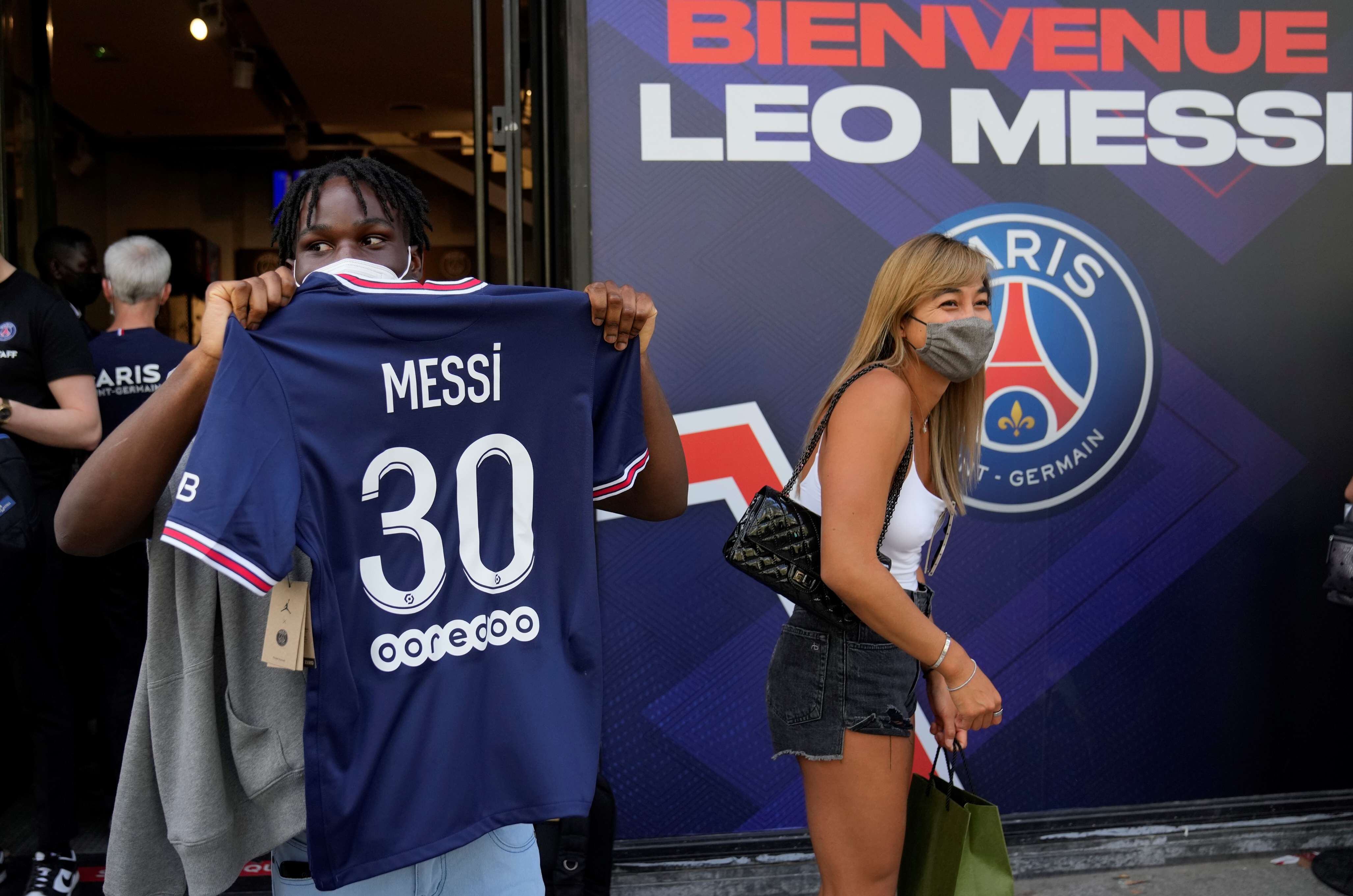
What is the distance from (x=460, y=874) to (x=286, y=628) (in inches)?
17.5

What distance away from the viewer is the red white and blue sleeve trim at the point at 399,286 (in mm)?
1377

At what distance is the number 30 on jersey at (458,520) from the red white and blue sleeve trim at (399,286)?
0.69 ft

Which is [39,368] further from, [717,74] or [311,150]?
[311,150]

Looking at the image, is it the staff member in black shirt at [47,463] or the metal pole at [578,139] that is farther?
the metal pole at [578,139]

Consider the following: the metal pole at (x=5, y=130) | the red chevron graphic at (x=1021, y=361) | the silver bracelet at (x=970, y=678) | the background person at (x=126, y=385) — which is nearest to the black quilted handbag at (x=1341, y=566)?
the red chevron graphic at (x=1021, y=361)

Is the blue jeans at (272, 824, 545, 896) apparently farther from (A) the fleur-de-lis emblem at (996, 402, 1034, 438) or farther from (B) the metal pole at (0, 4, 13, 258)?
(B) the metal pole at (0, 4, 13, 258)

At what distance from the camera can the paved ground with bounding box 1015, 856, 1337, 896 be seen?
3.13 m

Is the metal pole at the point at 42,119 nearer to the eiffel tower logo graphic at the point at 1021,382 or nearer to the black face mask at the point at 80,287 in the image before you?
the black face mask at the point at 80,287

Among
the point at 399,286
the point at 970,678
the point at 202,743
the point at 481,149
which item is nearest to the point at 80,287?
the point at 481,149

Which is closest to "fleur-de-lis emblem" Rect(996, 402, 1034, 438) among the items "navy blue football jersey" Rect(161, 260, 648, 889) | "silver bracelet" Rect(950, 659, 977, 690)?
"silver bracelet" Rect(950, 659, 977, 690)

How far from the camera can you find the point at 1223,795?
342cm

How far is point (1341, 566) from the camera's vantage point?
2930 mm

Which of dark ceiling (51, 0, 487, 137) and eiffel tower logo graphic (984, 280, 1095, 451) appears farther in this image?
dark ceiling (51, 0, 487, 137)

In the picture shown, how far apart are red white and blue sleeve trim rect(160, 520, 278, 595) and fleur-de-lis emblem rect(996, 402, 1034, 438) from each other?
256 centimetres
